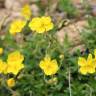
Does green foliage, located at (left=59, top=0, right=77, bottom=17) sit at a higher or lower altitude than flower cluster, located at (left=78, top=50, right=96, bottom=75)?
higher

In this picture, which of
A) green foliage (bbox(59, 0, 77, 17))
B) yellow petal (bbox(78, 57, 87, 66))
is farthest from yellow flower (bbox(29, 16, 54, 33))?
green foliage (bbox(59, 0, 77, 17))

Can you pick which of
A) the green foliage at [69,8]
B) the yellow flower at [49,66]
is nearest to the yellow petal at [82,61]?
the yellow flower at [49,66]

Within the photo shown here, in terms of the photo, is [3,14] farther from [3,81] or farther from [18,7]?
[3,81]

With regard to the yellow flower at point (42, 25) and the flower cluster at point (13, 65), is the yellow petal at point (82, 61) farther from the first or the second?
the flower cluster at point (13, 65)

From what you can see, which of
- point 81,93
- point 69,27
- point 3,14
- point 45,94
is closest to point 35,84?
point 45,94

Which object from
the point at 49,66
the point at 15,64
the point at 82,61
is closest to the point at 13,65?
the point at 15,64

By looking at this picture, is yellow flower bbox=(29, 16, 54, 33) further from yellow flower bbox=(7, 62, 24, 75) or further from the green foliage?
the green foliage
